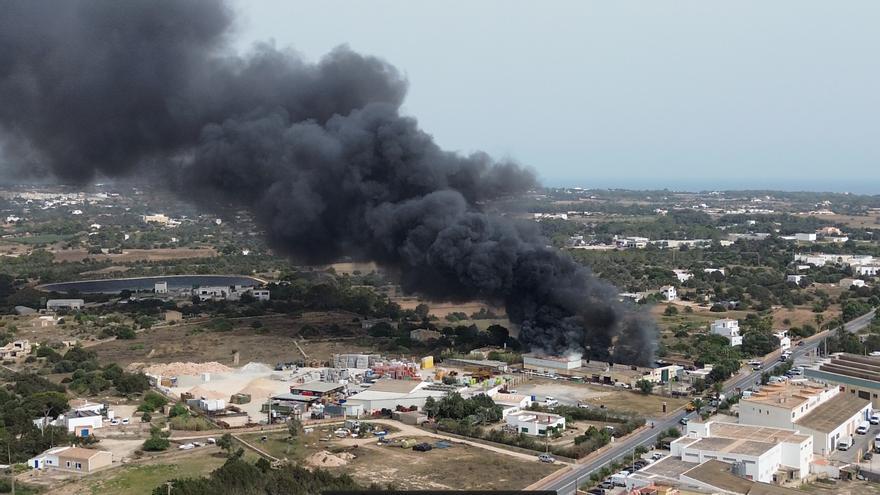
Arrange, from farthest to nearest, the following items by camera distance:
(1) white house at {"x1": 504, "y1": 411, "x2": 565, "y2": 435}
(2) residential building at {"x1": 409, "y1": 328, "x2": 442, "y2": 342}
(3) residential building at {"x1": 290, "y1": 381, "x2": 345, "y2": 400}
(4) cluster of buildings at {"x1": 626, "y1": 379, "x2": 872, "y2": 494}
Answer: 1. (2) residential building at {"x1": 409, "y1": 328, "x2": 442, "y2": 342}
2. (3) residential building at {"x1": 290, "y1": 381, "x2": 345, "y2": 400}
3. (1) white house at {"x1": 504, "y1": 411, "x2": 565, "y2": 435}
4. (4) cluster of buildings at {"x1": 626, "y1": 379, "x2": 872, "y2": 494}

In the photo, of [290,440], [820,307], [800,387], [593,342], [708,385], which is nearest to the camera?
[290,440]

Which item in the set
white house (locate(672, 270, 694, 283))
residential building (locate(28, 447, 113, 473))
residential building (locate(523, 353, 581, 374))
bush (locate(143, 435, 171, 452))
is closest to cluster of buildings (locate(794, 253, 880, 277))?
white house (locate(672, 270, 694, 283))

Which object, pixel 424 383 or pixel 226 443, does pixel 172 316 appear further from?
pixel 226 443

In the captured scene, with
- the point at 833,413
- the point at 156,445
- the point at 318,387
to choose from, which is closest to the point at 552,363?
the point at 318,387

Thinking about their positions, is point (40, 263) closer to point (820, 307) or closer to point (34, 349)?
point (34, 349)

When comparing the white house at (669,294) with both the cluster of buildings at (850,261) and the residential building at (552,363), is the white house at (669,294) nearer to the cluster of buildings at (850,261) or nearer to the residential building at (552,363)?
the cluster of buildings at (850,261)

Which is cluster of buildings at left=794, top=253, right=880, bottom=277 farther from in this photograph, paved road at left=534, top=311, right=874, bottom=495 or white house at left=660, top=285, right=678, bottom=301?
paved road at left=534, top=311, right=874, bottom=495

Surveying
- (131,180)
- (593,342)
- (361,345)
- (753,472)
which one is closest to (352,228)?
(361,345)
